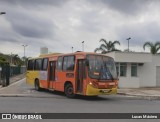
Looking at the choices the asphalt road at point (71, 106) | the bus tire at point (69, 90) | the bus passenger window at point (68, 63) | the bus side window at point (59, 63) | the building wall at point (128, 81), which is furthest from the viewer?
the building wall at point (128, 81)

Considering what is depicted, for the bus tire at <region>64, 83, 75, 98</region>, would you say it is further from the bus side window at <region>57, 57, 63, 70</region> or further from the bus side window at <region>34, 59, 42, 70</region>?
the bus side window at <region>34, 59, 42, 70</region>

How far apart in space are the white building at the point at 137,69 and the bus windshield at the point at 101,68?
Result: 40.5ft

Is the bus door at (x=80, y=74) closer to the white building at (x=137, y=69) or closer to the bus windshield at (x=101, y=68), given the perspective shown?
the bus windshield at (x=101, y=68)

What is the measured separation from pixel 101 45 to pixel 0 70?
23655mm

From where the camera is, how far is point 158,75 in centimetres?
3703

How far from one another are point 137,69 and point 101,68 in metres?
15.5

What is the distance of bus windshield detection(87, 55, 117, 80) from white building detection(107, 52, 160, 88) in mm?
12353

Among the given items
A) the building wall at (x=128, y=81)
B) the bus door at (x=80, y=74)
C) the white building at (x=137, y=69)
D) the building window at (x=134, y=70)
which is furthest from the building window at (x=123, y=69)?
the bus door at (x=80, y=74)

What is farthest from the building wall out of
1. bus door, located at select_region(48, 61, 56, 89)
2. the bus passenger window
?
the bus passenger window

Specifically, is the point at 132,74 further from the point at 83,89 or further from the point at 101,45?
the point at 101,45

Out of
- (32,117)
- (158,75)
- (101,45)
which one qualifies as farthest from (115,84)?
Answer: (101,45)

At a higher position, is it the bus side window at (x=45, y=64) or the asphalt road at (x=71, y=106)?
the bus side window at (x=45, y=64)

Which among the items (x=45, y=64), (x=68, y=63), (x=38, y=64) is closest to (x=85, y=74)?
(x=68, y=63)

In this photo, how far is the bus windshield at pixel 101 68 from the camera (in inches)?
819
